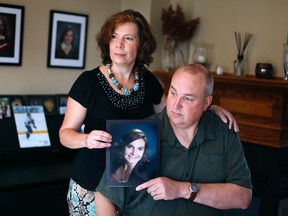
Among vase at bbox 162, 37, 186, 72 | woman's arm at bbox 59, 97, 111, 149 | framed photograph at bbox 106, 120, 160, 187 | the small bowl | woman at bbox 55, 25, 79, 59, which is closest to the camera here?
Result: framed photograph at bbox 106, 120, 160, 187

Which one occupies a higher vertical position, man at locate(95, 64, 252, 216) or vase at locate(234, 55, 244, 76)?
vase at locate(234, 55, 244, 76)

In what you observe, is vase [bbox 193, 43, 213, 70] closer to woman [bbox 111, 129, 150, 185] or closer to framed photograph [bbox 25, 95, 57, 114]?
framed photograph [bbox 25, 95, 57, 114]

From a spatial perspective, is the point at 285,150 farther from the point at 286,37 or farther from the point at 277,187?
the point at 286,37

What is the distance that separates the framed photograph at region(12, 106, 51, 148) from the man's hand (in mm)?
1716

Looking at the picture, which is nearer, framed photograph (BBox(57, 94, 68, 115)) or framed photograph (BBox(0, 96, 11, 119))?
framed photograph (BBox(0, 96, 11, 119))

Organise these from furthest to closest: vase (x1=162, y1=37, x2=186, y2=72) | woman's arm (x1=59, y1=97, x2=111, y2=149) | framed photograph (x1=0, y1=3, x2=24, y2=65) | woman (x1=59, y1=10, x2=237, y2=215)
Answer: vase (x1=162, y1=37, x2=186, y2=72) < framed photograph (x1=0, y1=3, x2=24, y2=65) < woman (x1=59, y1=10, x2=237, y2=215) < woman's arm (x1=59, y1=97, x2=111, y2=149)

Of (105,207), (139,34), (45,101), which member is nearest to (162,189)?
(105,207)

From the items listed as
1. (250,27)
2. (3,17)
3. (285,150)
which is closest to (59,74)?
(3,17)

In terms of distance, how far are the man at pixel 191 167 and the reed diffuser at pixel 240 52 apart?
162 centimetres

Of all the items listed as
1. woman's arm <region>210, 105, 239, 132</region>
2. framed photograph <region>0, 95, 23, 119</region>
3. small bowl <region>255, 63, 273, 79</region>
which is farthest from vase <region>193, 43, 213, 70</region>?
woman's arm <region>210, 105, 239, 132</region>

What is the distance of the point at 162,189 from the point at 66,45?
2075 mm

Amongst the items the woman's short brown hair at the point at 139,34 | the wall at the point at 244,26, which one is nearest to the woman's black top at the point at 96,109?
the woman's short brown hair at the point at 139,34

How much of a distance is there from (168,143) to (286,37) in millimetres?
1860

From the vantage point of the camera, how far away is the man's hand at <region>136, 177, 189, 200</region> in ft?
5.16
